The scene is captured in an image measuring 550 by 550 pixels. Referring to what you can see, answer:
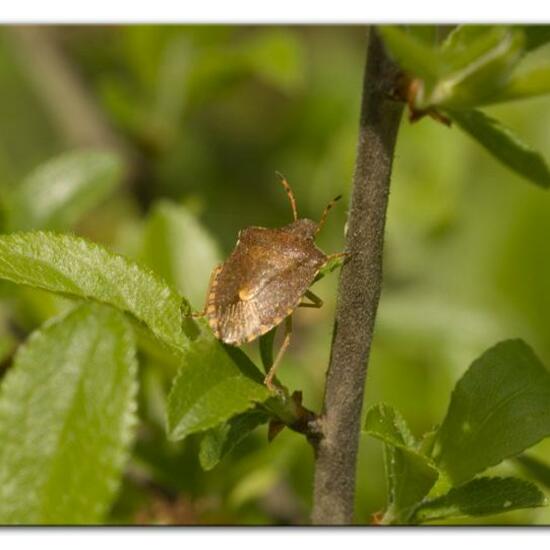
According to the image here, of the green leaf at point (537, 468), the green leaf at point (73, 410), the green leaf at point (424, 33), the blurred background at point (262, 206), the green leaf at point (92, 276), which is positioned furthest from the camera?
the blurred background at point (262, 206)

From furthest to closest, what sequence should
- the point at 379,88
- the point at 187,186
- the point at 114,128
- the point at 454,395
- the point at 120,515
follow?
the point at 187,186 → the point at 114,128 → the point at 120,515 → the point at 454,395 → the point at 379,88

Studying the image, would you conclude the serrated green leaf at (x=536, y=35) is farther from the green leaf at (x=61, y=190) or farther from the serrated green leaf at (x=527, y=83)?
the green leaf at (x=61, y=190)

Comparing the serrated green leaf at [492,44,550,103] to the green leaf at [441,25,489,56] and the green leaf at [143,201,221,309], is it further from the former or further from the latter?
the green leaf at [143,201,221,309]

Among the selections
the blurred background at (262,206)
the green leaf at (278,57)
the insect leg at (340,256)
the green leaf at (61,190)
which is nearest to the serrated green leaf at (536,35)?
the insect leg at (340,256)

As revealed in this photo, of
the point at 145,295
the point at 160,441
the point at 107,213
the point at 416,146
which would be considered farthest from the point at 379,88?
the point at 107,213

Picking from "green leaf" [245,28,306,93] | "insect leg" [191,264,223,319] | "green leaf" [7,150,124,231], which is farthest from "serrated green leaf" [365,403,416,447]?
"green leaf" [245,28,306,93]

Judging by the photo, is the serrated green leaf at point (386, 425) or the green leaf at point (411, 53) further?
the serrated green leaf at point (386, 425)

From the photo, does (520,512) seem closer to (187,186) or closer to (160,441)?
(160,441)
